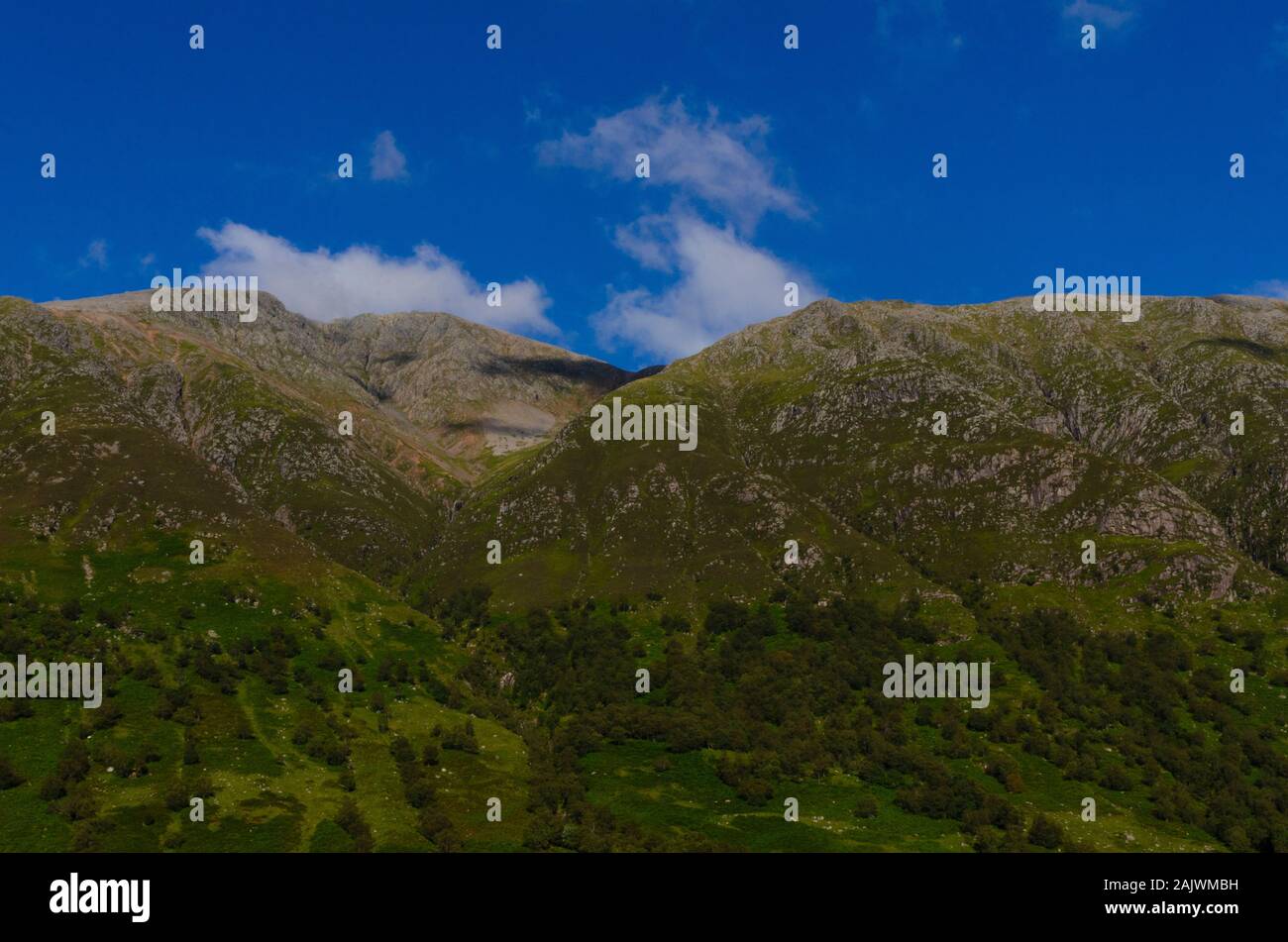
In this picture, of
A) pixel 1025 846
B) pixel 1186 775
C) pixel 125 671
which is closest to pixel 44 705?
pixel 125 671
